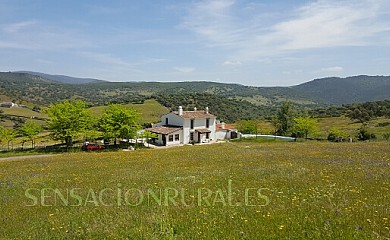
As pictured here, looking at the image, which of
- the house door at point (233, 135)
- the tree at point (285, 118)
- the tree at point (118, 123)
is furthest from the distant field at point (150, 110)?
the tree at point (118, 123)

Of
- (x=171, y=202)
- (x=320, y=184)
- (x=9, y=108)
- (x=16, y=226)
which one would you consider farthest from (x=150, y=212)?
(x=9, y=108)

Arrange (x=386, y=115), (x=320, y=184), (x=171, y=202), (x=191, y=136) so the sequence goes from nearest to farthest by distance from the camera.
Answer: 1. (x=171, y=202)
2. (x=320, y=184)
3. (x=191, y=136)
4. (x=386, y=115)

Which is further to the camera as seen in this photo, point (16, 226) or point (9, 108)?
point (9, 108)

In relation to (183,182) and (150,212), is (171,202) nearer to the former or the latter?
(150,212)

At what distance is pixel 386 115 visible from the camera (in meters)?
138

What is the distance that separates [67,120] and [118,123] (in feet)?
29.6

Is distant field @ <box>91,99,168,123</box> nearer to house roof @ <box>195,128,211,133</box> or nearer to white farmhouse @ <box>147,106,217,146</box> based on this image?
white farmhouse @ <box>147,106,217,146</box>

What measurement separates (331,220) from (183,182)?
7668mm

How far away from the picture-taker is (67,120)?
59.3 meters

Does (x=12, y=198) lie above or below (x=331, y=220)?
below

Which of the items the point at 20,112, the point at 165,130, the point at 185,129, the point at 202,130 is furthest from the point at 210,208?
the point at 20,112

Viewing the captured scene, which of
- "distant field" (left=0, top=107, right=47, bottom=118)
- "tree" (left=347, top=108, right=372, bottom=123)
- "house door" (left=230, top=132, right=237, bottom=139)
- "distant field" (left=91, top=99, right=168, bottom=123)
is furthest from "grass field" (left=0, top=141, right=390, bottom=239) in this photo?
"distant field" (left=0, top=107, right=47, bottom=118)

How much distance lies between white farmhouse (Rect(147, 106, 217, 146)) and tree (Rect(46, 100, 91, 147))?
1921 cm

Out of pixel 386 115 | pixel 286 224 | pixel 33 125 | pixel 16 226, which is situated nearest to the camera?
pixel 286 224
